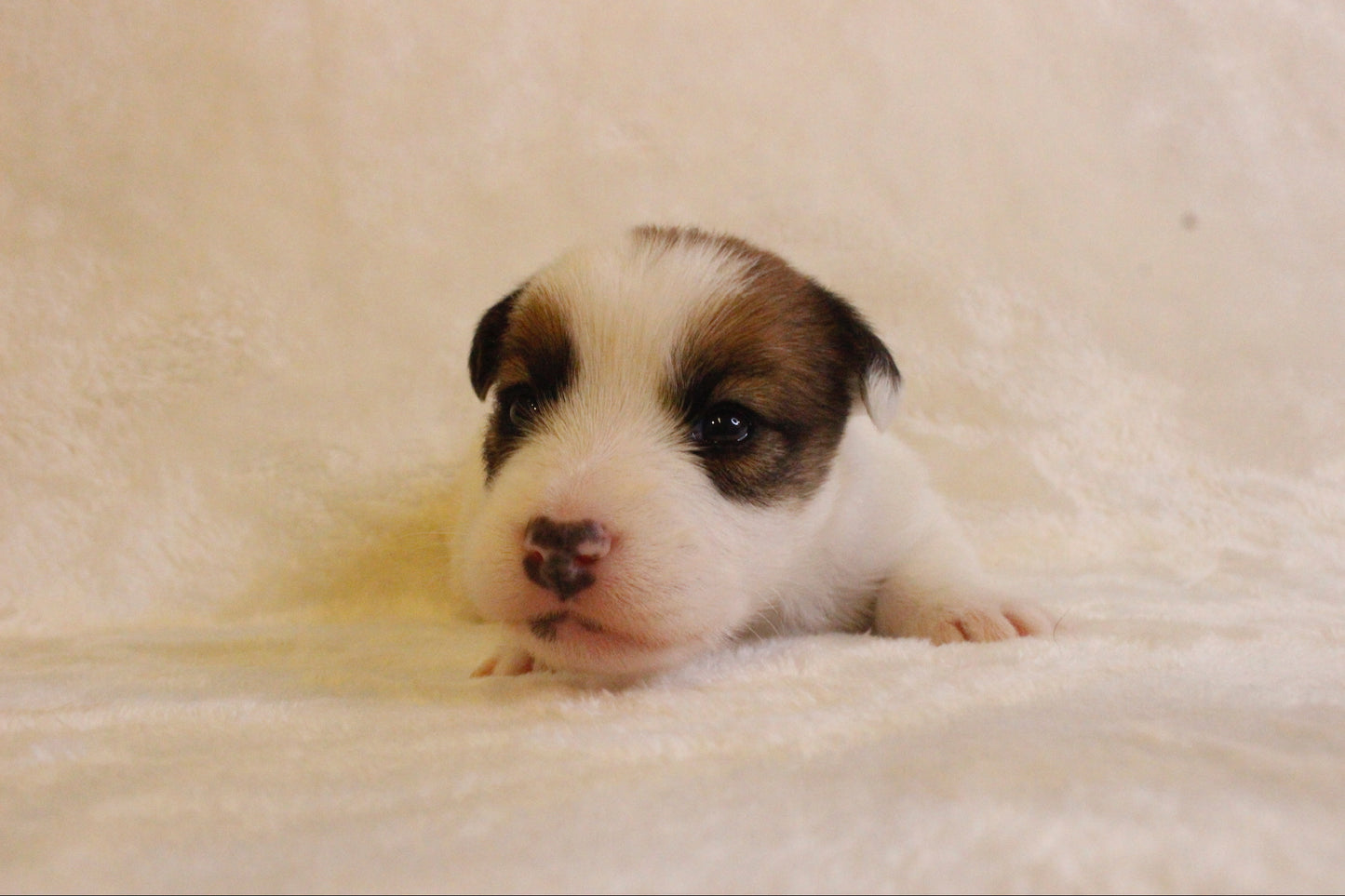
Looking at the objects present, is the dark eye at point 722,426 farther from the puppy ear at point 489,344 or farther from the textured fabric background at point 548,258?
the puppy ear at point 489,344

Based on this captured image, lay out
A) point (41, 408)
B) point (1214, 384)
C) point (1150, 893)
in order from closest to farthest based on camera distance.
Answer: point (1150, 893)
point (41, 408)
point (1214, 384)

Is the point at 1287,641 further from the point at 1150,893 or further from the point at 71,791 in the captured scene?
the point at 71,791

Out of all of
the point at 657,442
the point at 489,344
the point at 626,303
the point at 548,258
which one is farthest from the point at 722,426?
the point at 548,258

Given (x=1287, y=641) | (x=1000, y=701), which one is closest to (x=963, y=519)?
(x=1287, y=641)

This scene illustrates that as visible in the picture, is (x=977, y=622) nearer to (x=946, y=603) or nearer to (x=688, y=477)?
(x=946, y=603)

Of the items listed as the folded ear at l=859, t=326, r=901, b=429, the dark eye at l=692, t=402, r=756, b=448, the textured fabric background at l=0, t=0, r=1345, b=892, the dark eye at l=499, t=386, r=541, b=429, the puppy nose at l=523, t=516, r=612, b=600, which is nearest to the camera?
the puppy nose at l=523, t=516, r=612, b=600

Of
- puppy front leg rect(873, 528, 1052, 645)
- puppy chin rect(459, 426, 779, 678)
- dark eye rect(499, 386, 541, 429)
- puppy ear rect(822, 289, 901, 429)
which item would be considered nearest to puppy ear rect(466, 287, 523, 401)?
dark eye rect(499, 386, 541, 429)

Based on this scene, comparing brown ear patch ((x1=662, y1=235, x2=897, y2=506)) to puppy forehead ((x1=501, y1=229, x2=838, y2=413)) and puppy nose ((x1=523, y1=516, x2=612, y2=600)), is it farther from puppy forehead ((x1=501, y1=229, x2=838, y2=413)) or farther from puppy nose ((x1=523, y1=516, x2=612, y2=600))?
puppy nose ((x1=523, y1=516, x2=612, y2=600))
